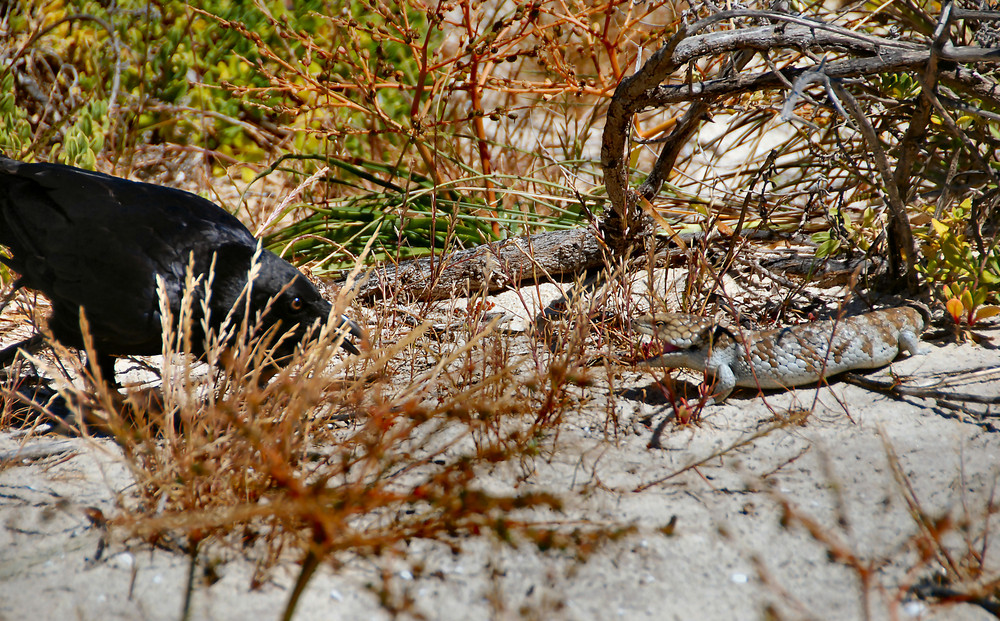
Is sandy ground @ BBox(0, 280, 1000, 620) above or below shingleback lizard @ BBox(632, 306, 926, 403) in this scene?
below

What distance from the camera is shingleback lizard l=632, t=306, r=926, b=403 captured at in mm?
2633

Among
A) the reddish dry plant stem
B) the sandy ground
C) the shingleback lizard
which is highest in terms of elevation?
the reddish dry plant stem

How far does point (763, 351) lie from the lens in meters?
2.67

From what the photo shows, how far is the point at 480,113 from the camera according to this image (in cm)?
375

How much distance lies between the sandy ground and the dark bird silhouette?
47cm

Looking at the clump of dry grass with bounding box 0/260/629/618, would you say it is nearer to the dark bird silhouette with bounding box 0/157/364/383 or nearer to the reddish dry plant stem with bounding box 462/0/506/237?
the dark bird silhouette with bounding box 0/157/364/383

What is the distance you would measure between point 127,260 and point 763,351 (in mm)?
2411

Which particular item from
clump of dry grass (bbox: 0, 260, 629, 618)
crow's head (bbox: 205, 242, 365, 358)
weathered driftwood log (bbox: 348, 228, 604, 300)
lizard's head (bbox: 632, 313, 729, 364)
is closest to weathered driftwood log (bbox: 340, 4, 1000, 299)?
weathered driftwood log (bbox: 348, 228, 604, 300)

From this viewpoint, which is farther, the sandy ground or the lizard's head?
the lizard's head

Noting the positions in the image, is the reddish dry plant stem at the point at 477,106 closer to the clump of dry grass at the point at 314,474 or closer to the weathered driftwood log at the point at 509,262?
the weathered driftwood log at the point at 509,262

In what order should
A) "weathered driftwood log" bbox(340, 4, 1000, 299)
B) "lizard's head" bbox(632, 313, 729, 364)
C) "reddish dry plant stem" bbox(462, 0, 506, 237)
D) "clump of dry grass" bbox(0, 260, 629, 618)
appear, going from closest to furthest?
1. "clump of dry grass" bbox(0, 260, 629, 618)
2. "weathered driftwood log" bbox(340, 4, 1000, 299)
3. "lizard's head" bbox(632, 313, 729, 364)
4. "reddish dry plant stem" bbox(462, 0, 506, 237)

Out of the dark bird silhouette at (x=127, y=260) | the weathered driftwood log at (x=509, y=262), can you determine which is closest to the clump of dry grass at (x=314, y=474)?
the dark bird silhouette at (x=127, y=260)

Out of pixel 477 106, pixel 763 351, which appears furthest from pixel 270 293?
pixel 477 106

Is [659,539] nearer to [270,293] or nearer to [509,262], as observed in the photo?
[270,293]
